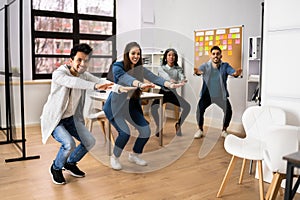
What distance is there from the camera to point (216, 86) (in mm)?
5219

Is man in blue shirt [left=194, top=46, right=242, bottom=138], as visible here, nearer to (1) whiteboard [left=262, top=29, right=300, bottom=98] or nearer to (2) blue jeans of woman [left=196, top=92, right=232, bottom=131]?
(2) blue jeans of woman [left=196, top=92, right=232, bottom=131]

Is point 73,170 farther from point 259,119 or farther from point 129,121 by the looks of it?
point 259,119

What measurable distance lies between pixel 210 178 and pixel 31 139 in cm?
279

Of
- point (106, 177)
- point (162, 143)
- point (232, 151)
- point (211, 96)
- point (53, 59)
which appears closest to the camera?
point (232, 151)

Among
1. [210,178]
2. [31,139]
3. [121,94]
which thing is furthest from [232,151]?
[31,139]

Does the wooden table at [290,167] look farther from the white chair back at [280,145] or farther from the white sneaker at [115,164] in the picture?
the white sneaker at [115,164]

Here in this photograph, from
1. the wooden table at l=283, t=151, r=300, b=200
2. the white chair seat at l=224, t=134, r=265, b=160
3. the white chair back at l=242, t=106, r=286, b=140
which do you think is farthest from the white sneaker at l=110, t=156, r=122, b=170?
the wooden table at l=283, t=151, r=300, b=200

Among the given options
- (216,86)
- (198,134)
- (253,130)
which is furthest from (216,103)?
(253,130)

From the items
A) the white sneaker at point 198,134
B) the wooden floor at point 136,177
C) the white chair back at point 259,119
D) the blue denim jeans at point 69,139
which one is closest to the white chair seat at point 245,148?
the white chair back at point 259,119

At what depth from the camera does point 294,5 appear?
2910mm

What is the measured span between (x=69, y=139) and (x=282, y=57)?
202 cm

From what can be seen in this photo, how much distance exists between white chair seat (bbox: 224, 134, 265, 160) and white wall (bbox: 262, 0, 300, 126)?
443 mm

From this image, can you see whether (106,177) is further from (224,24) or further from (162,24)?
(162,24)

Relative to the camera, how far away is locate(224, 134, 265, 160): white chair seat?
2.67 metres
